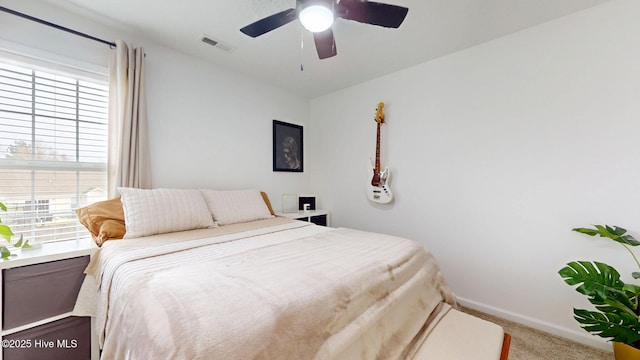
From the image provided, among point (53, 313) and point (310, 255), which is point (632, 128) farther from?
point (53, 313)

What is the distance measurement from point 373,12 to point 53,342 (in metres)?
2.65

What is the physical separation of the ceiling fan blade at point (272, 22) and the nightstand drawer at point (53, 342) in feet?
6.89

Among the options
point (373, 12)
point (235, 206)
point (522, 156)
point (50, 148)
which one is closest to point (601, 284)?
point (522, 156)

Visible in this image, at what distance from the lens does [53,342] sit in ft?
4.67

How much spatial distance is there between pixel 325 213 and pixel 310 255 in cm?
207

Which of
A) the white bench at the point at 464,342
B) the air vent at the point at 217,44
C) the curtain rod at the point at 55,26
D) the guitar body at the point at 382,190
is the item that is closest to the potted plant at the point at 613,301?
the white bench at the point at 464,342

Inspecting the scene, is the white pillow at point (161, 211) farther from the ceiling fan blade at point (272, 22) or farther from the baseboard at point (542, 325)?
the baseboard at point (542, 325)

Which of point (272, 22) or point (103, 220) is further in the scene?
point (103, 220)

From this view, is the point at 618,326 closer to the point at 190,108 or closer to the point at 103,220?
the point at 103,220

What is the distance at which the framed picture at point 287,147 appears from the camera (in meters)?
3.33

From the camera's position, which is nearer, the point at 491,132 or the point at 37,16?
the point at 37,16

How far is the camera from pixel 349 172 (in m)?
3.31

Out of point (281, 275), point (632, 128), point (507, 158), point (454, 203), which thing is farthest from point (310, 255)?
point (632, 128)

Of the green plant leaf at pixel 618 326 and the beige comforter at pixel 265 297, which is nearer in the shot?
the beige comforter at pixel 265 297
